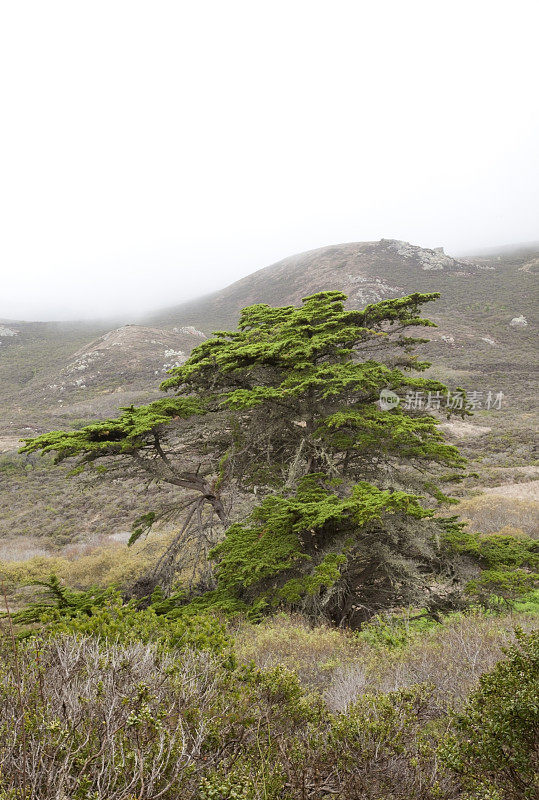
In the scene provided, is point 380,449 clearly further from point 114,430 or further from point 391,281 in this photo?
point 391,281

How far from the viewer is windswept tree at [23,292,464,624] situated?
530 cm

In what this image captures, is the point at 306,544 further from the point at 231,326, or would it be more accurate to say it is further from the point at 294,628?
the point at 231,326

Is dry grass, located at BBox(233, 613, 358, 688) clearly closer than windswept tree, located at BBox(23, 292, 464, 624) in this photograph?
Yes

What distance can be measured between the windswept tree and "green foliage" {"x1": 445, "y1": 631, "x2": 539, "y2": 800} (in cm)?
226

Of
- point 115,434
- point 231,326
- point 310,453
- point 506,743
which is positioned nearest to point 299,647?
point 310,453

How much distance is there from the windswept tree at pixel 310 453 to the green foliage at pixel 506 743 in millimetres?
2264

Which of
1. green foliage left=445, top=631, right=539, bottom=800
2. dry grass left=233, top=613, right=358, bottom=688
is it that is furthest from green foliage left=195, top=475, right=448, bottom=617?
green foliage left=445, top=631, right=539, bottom=800

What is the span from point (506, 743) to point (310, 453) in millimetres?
5254

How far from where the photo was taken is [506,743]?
2059 mm

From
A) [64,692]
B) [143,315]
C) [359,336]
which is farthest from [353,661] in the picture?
[143,315]

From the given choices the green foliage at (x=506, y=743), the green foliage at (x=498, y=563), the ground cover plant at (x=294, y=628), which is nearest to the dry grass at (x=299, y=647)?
the ground cover plant at (x=294, y=628)

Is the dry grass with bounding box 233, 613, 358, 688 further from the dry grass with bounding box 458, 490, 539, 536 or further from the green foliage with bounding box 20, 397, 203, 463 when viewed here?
the dry grass with bounding box 458, 490, 539, 536

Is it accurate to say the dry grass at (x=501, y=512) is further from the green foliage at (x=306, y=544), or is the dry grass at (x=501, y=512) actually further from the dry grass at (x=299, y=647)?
the dry grass at (x=299, y=647)

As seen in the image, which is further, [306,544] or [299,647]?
[306,544]
